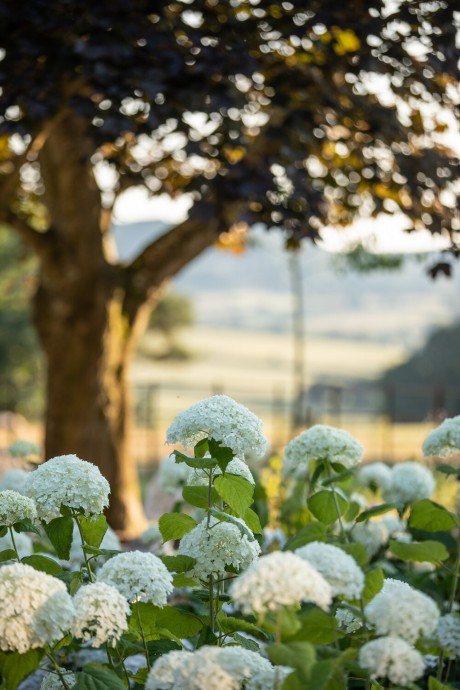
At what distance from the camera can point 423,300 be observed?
112 m

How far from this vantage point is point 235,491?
2.03 meters

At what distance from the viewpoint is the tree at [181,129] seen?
423 centimetres

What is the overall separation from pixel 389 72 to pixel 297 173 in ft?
2.26

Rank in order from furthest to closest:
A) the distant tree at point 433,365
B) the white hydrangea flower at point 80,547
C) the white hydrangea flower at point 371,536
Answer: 1. the distant tree at point 433,365
2. the white hydrangea flower at point 371,536
3. the white hydrangea flower at point 80,547

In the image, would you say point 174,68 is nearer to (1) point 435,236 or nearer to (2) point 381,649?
(1) point 435,236

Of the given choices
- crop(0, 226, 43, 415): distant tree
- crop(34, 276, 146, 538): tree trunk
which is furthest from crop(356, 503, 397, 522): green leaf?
crop(0, 226, 43, 415): distant tree

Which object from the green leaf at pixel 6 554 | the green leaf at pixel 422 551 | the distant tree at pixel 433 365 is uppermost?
the green leaf at pixel 422 551

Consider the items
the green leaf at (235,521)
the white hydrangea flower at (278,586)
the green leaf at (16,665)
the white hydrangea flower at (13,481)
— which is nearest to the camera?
the white hydrangea flower at (278,586)

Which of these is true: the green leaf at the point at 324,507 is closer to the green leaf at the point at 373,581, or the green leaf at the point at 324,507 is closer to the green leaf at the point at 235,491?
the green leaf at the point at 235,491

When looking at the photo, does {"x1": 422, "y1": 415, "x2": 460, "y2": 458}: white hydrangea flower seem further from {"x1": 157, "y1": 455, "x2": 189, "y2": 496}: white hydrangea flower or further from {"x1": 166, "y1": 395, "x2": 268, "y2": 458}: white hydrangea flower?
{"x1": 157, "y1": 455, "x2": 189, "y2": 496}: white hydrangea flower

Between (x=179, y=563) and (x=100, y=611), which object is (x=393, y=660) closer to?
(x=100, y=611)

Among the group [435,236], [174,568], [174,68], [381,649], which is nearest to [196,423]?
[174,568]

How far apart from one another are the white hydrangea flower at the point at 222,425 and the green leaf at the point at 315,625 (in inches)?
17.9

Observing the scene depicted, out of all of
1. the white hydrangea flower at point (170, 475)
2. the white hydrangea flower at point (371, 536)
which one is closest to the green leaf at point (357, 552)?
the white hydrangea flower at point (371, 536)
